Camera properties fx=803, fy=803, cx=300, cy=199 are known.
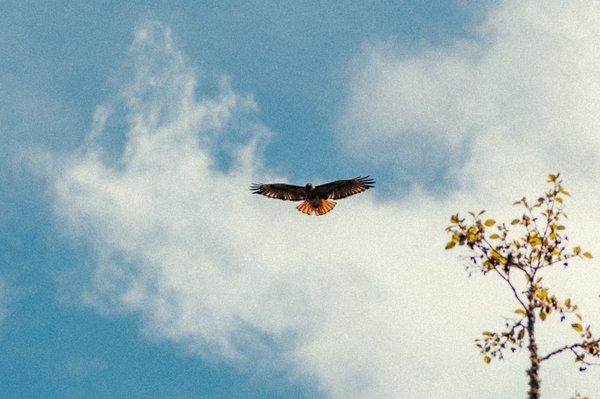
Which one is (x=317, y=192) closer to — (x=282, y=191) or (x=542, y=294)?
(x=282, y=191)

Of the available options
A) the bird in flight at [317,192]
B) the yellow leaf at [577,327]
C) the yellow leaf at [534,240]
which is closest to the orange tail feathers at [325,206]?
the bird in flight at [317,192]

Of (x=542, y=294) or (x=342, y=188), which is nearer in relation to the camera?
(x=542, y=294)

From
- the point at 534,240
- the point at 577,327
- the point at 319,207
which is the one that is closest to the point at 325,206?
the point at 319,207

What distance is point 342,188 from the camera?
35969 mm

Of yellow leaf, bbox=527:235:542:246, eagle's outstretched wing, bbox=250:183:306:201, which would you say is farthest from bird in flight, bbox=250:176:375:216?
yellow leaf, bbox=527:235:542:246

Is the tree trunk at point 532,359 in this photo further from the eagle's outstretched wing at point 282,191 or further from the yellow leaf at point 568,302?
the eagle's outstretched wing at point 282,191

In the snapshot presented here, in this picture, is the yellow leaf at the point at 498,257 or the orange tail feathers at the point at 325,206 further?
the orange tail feathers at the point at 325,206

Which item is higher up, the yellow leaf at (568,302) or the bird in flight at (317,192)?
the bird in flight at (317,192)

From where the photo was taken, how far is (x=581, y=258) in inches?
484

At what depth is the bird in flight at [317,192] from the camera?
35.6m

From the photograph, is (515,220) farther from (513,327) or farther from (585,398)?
(585,398)

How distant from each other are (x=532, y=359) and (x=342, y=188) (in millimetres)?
24534

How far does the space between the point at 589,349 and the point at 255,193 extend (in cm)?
2508

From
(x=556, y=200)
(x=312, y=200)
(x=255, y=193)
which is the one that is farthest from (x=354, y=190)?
(x=556, y=200)
